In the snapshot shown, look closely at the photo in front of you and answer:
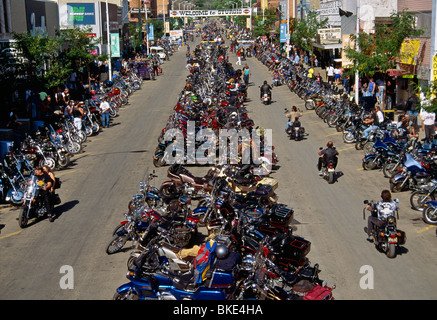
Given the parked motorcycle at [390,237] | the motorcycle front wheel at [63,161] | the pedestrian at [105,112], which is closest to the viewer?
the parked motorcycle at [390,237]

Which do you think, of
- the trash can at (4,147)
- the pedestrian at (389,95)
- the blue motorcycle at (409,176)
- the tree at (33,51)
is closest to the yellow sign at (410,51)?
the pedestrian at (389,95)

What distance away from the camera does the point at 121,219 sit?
15.3m

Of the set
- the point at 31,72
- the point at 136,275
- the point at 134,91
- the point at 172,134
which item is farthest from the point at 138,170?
the point at 134,91

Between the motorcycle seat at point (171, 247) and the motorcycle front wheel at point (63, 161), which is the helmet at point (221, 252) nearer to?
the motorcycle seat at point (171, 247)

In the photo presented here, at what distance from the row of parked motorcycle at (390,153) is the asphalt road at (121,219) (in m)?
0.37

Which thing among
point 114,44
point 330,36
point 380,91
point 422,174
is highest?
point 330,36

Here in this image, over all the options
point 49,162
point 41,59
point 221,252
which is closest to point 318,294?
point 221,252

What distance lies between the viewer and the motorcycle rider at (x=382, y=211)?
12.5m

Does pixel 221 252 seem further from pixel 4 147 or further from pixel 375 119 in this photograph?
pixel 375 119

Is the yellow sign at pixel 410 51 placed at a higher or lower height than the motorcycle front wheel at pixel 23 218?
higher

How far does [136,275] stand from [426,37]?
24.1m

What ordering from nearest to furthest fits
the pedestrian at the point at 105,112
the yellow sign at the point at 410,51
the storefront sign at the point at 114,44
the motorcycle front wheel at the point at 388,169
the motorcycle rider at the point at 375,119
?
the motorcycle front wheel at the point at 388,169, the motorcycle rider at the point at 375,119, the pedestrian at the point at 105,112, the yellow sign at the point at 410,51, the storefront sign at the point at 114,44

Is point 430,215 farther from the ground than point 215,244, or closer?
closer

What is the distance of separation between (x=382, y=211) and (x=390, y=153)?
23.0ft
